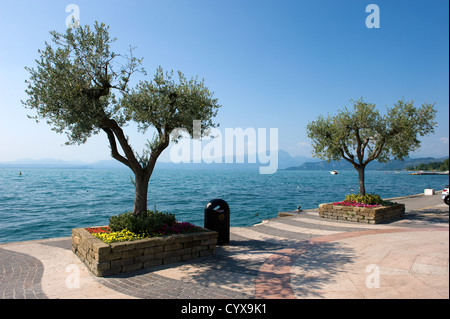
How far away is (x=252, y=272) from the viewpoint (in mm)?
7523

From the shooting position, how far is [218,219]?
33.8 feet

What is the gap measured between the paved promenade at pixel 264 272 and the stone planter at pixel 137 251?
257mm

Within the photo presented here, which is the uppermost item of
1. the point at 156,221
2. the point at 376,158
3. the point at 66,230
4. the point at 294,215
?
the point at 376,158

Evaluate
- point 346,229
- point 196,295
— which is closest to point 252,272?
point 196,295

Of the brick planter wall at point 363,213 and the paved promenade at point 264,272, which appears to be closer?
the paved promenade at point 264,272

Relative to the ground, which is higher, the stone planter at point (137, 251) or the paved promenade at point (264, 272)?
the stone planter at point (137, 251)

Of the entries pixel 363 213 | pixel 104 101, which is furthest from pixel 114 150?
pixel 363 213

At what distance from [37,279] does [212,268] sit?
14.9ft

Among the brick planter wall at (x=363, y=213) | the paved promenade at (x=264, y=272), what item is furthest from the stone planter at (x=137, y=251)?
the brick planter wall at (x=363, y=213)

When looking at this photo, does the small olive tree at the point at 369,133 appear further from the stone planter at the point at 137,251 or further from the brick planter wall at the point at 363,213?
the stone planter at the point at 137,251

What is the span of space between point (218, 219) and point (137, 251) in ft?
11.3

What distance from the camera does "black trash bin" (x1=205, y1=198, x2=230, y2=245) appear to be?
10.3m

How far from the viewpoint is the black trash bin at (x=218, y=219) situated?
10281 mm
